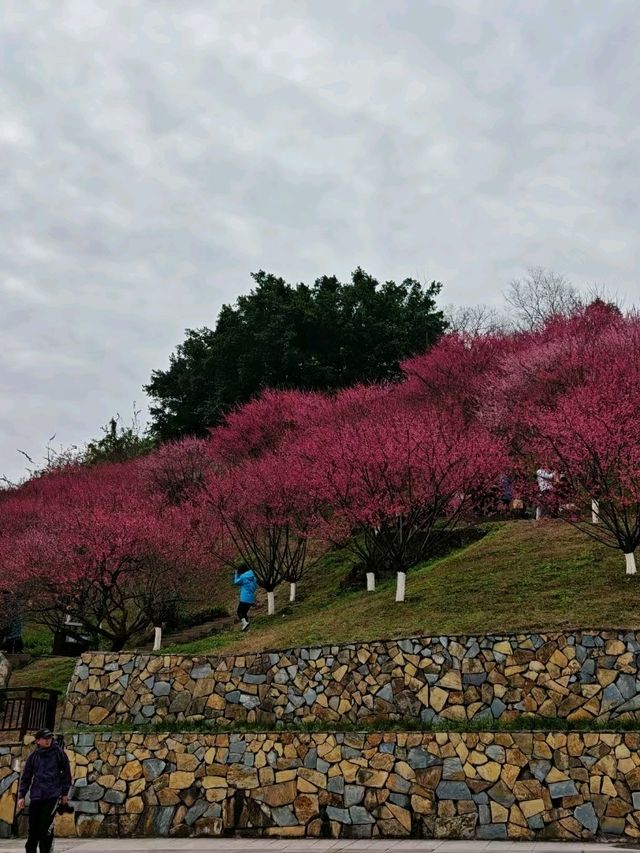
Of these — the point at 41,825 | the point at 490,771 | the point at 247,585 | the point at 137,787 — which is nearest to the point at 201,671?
the point at 137,787

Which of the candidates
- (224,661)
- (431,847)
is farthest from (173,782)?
(431,847)

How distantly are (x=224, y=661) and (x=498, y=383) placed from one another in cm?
1447

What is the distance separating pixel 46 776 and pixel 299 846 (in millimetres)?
3143

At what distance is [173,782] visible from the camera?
10898 mm

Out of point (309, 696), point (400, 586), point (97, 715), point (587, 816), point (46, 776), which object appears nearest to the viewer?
point (46, 776)

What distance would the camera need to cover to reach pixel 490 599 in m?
13.2

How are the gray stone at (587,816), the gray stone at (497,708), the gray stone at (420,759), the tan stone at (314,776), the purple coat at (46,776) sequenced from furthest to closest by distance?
the gray stone at (497,708) → the tan stone at (314,776) → the gray stone at (420,759) → the gray stone at (587,816) → the purple coat at (46,776)

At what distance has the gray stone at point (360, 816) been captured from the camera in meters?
9.77

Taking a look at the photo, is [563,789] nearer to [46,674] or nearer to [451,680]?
[451,680]

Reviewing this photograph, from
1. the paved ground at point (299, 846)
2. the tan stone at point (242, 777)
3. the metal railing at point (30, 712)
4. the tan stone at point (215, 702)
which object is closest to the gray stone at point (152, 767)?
the paved ground at point (299, 846)

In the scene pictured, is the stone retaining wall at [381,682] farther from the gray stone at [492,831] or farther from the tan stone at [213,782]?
the gray stone at [492,831]

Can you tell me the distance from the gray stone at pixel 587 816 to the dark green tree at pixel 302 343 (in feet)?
79.0

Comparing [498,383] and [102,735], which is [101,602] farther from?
[498,383]

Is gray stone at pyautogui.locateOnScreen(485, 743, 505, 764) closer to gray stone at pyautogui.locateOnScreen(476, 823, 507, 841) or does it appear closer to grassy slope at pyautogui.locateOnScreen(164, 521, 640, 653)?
gray stone at pyautogui.locateOnScreen(476, 823, 507, 841)
